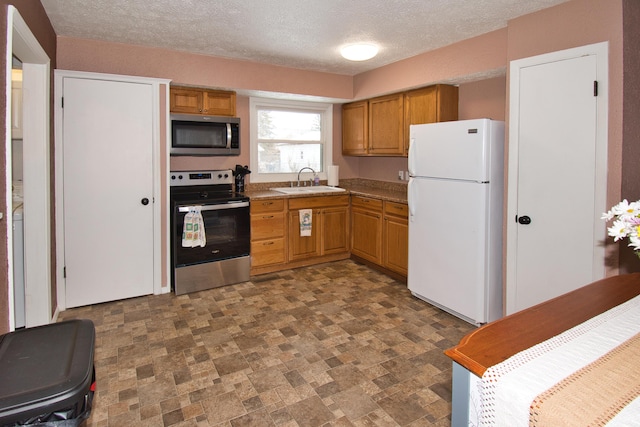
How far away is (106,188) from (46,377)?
2.92m

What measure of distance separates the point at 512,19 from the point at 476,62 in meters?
0.51

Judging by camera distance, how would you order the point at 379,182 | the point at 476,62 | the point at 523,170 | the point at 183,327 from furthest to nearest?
the point at 379,182 → the point at 476,62 → the point at 183,327 → the point at 523,170

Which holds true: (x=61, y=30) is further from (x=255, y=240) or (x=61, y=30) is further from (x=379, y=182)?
(x=379, y=182)

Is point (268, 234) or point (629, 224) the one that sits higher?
point (629, 224)

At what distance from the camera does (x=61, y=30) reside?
338 centimetres

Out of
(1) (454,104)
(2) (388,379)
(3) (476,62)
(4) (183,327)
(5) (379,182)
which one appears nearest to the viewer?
(2) (388,379)

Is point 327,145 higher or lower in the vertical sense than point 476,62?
lower

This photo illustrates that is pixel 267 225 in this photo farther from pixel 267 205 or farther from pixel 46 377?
pixel 46 377

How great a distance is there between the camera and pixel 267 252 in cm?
456

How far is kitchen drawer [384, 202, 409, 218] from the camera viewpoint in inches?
163

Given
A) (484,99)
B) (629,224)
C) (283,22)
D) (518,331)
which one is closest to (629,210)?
(629,224)

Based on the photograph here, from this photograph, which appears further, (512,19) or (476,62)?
(476,62)

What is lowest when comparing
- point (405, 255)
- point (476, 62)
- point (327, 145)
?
point (405, 255)

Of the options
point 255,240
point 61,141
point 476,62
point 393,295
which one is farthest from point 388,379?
point 61,141
